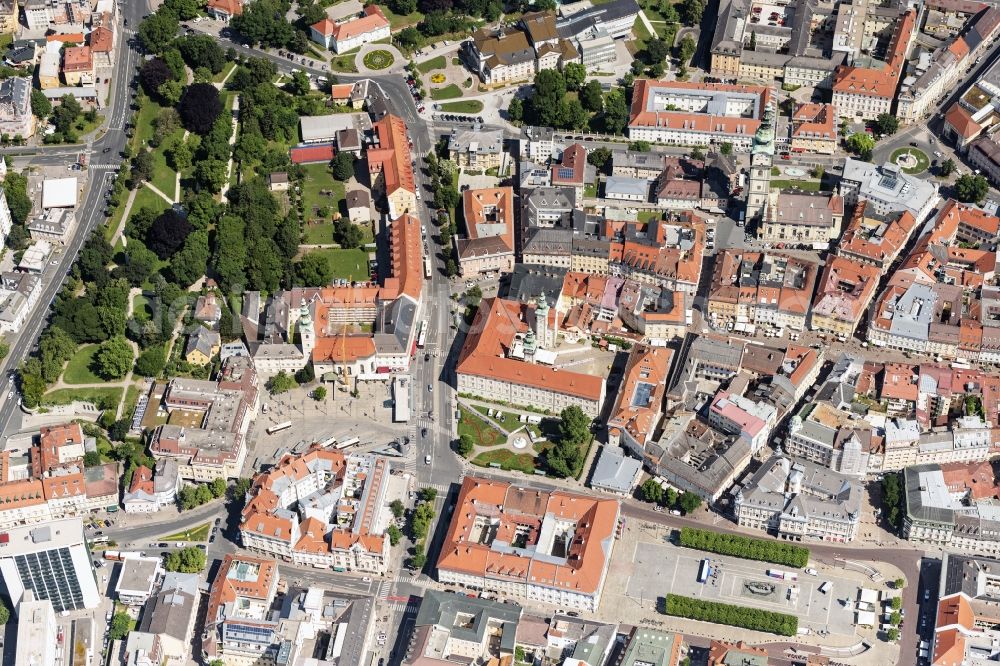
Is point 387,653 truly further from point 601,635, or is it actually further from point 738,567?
point 738,567

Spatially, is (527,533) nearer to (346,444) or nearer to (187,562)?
(346,444)

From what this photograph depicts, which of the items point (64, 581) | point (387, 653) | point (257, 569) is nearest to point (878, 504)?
point (387, 653)

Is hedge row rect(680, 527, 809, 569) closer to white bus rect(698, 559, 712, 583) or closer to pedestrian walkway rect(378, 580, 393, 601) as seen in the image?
white bus rect(698, 559, 712, 583)

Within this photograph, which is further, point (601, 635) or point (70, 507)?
point (70, 507)

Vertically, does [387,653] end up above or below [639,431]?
below

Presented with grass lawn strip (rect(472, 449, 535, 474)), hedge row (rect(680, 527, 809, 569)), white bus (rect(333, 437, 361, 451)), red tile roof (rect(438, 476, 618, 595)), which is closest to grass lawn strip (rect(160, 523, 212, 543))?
white bus (rect(333, 437, 361, 451))

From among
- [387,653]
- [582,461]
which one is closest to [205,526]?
[387,653]

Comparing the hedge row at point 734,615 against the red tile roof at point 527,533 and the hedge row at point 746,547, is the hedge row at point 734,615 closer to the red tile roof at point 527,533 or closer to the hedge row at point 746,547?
the hedge row at point 746,547
